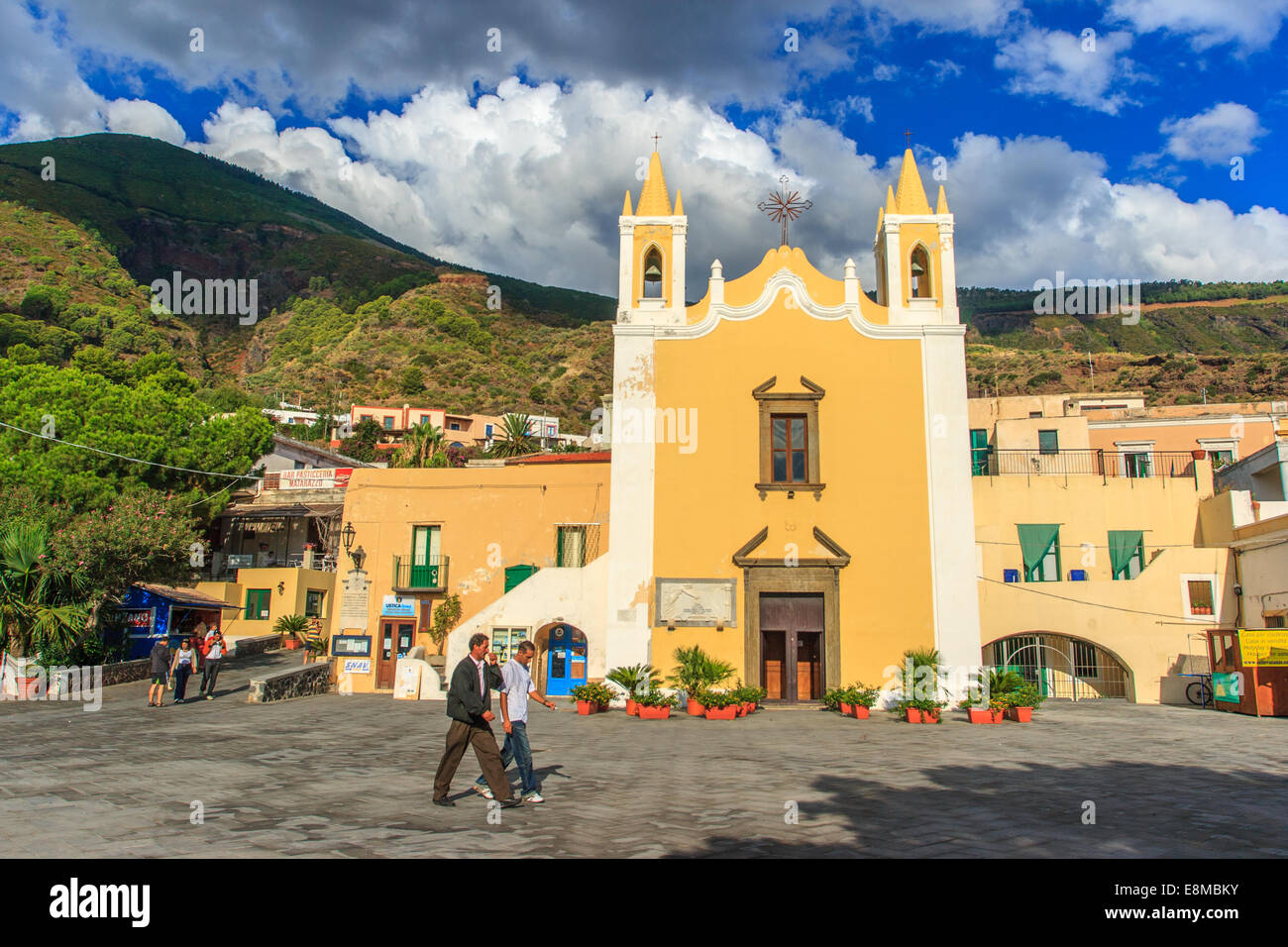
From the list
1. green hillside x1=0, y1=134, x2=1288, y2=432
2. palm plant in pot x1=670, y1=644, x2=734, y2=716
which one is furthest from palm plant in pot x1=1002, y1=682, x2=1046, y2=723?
green hillside x1=0, y1=134, x2=1288, y2=432

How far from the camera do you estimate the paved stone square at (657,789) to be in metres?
6.66

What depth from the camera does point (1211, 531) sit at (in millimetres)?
24188

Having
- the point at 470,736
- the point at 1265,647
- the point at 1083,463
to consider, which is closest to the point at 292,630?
the point at 470,736

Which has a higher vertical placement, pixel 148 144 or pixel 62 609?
pixel 148 144

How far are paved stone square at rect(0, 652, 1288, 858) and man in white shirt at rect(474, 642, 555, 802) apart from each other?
27cm

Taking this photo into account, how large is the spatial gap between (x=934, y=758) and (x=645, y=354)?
476 inches

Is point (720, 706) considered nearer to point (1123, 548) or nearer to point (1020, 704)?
point (1020, 704)

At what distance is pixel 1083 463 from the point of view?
30594 millimetres

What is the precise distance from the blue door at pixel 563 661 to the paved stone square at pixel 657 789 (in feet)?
21.4

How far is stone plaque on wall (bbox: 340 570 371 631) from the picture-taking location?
1000 inches

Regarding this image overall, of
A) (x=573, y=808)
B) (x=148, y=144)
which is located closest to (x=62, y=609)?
(x=573, y=808)

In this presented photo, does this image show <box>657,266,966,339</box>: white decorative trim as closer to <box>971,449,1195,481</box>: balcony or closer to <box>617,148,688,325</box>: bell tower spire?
<box>617,148,688,325</box>: bell tower spire

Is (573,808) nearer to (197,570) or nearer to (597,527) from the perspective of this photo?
(597,527)

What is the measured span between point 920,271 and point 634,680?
39.8 ft
